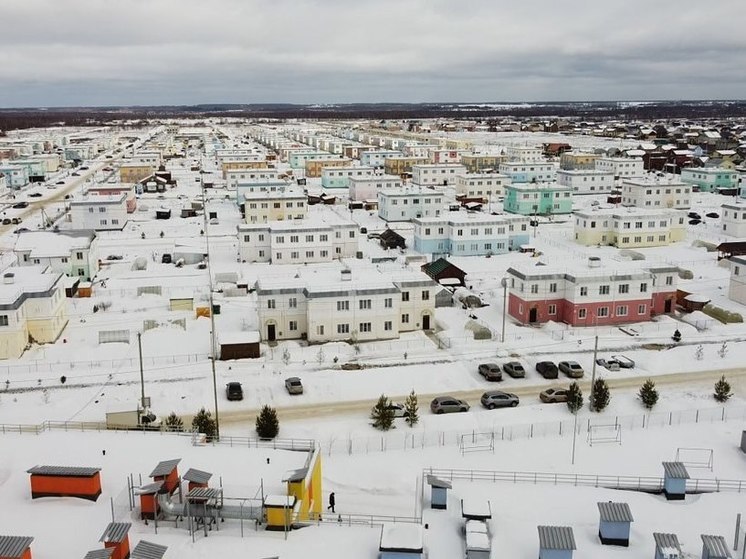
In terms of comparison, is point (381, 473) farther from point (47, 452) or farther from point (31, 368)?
point (31, 368)

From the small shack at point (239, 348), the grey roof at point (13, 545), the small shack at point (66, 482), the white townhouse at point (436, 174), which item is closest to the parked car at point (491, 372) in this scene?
the small shack at point (239, 348)

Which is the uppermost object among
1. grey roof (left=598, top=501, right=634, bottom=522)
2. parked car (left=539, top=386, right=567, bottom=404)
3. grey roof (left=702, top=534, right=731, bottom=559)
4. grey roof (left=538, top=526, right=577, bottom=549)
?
grey roof (left=702, top=534, right=731, bottom=559)

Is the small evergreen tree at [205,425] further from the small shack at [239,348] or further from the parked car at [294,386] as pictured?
the small shack at [239,348]

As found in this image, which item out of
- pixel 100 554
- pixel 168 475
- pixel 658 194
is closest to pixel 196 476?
Result: pixel 168 475

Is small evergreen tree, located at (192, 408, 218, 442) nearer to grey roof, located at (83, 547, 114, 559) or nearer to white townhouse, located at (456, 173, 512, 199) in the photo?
grey roof, located at (83, 547, 114, 559)

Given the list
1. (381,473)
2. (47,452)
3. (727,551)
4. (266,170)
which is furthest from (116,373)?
(266,170)

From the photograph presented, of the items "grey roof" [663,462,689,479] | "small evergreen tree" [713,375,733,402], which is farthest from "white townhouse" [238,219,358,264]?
"grey roof" [663,462,689,479]
